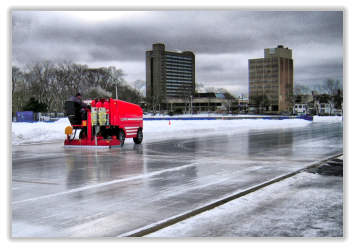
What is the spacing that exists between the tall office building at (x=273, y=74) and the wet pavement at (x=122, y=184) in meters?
176

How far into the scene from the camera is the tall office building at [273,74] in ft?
607

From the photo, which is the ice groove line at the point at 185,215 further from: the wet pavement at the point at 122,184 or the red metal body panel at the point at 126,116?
the red metal body panel at the point at 126,116

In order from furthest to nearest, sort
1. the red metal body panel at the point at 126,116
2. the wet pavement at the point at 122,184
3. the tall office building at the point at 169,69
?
the tall office building at the point at 169,69 → the red metal body panel at the point at 126,116 → the wet pavement at the point at 122,184

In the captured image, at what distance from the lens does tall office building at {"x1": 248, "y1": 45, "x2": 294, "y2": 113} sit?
185m

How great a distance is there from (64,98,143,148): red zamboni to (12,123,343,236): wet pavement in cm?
252

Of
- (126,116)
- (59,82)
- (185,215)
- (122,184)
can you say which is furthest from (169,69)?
(185,215)

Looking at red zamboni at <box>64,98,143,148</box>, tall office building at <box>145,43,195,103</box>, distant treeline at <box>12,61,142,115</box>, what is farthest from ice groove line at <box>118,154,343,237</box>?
tall office building at <box>145,43,195,103</box>

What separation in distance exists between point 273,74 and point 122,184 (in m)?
188

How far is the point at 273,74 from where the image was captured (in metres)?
188

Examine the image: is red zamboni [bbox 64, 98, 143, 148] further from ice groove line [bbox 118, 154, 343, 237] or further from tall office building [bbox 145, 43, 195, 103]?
tall office building [bbox 145, 43, 195, 103]

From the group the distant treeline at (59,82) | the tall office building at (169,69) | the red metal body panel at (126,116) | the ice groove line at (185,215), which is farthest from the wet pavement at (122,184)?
the tall office building at (169,69)

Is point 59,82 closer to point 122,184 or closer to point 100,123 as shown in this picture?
point 100,123
